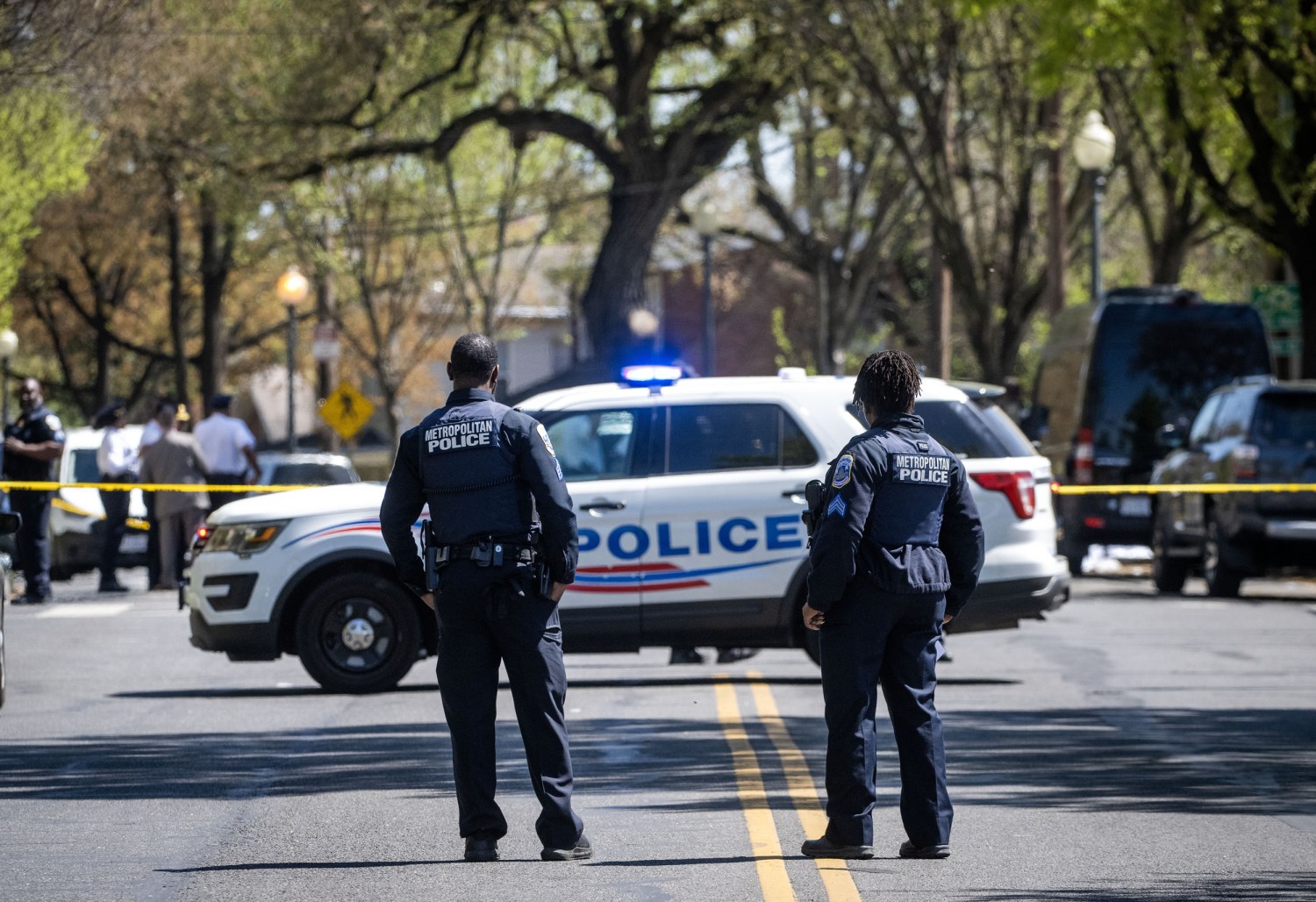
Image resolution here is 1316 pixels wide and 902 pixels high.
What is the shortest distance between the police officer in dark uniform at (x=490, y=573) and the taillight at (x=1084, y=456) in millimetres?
15494

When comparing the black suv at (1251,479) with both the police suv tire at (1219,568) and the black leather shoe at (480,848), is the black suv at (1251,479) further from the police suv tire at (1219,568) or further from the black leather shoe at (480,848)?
the black leather shoe at (480,848)

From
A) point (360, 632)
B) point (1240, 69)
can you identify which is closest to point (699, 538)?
point (360, 632)

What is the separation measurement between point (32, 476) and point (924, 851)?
14445 millimetres

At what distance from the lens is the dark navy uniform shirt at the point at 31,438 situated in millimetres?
20094

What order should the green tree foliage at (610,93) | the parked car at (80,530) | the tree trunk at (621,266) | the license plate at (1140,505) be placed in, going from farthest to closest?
the tree trunk at (621,266) → the green tree foliage at (610,93) → the parked car at (80,530) → the license plate at (1140,505)

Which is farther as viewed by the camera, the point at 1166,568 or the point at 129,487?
the point at 1166,568

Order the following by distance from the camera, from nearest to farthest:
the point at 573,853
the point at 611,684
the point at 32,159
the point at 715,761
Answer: the point at 573,853
the point at 715,761
the point at 611,684
the point at 32,159

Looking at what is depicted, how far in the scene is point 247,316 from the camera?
53.6m

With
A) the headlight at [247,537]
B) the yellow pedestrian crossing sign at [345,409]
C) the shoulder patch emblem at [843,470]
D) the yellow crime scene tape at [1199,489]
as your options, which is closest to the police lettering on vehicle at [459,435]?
the shoulder patch emblem at [843,470]

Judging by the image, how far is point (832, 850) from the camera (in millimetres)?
7395

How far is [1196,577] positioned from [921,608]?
18.1 meters

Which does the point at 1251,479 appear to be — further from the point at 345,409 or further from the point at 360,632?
the point at 345,409

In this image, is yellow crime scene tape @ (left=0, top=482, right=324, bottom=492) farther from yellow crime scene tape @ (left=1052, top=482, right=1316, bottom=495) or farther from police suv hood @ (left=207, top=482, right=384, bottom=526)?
yellow crime scene tape @ (left=1052, top=482, right=1316, bottom=495)

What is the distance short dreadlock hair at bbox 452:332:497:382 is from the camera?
7.43 metres
